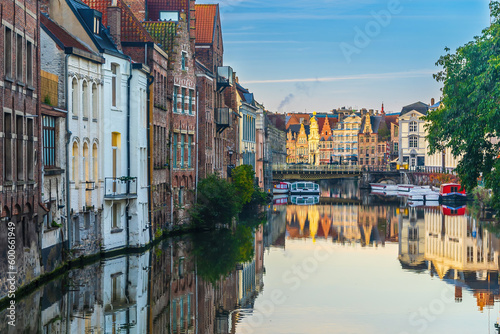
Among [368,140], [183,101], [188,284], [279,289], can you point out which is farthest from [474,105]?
[368,140]

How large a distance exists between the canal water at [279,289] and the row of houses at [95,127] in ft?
5.39

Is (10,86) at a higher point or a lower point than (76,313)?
higher

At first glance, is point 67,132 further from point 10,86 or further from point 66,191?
point 10,86

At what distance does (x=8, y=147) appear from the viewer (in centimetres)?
2317

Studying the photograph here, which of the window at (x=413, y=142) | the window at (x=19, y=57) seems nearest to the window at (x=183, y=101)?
the window at (x=19, y=57)

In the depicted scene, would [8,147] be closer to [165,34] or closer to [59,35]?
[59,35]

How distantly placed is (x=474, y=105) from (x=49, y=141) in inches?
660

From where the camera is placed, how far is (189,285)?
90.5 feet

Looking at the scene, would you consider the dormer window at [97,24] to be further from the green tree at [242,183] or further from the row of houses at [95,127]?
the green tree at [242,183]

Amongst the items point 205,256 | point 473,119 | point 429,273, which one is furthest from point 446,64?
point 205,256

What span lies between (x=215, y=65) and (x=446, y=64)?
25.7 meters

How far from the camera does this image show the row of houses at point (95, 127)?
24156 mm

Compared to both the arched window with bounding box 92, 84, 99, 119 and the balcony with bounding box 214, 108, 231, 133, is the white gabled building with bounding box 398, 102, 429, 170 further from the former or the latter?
the arched window with bounding box 92, 84, 99, 119

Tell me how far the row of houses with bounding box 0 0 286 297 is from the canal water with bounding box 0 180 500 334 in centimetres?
164
